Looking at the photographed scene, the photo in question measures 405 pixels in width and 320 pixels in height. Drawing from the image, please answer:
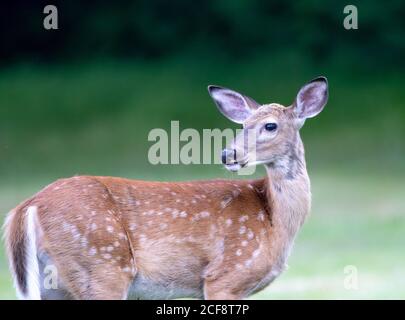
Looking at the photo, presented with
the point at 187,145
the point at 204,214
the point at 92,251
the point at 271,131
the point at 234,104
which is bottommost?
the point at 92,251

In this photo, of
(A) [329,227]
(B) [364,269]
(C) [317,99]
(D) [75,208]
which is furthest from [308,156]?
(D) [75,208]

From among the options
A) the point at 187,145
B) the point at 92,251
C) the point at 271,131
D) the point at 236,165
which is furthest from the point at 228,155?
the point at 187,145

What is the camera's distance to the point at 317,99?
261 inches

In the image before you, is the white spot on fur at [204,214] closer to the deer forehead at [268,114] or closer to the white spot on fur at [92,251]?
the deer forehead at [268,114]

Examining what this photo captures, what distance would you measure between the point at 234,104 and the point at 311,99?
0.43m

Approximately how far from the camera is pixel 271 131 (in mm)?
6375

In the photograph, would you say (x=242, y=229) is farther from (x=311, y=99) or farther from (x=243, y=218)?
(x=311, y=99)

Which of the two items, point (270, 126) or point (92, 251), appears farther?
point (270, 126)

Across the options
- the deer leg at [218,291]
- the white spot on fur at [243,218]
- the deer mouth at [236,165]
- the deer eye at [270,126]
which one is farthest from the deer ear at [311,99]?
the deer leg at [218,291]

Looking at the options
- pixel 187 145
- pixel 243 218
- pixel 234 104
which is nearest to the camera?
pixel 243 218

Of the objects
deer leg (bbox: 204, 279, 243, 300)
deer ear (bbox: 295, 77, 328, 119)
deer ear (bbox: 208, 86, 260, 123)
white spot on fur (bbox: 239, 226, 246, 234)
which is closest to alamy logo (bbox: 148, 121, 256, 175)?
deer ear (bbox: 208, 86, 260, 123)

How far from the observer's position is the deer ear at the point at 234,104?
673 cm
